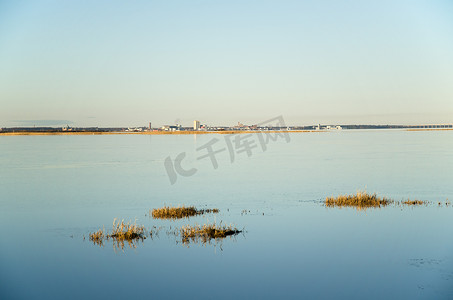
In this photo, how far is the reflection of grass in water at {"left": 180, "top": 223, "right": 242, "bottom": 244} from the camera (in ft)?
68.0

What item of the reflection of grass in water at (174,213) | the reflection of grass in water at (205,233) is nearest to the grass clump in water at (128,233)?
the reflection of grass in water at (205,233)

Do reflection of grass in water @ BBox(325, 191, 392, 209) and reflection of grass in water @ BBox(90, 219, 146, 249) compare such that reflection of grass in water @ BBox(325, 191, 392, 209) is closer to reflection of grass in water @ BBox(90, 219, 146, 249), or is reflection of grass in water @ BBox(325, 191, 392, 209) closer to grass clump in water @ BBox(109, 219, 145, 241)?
grass clump in water @ BBox(109, 219, 145, 241)

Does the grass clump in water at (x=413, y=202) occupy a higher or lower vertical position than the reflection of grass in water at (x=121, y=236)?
higher

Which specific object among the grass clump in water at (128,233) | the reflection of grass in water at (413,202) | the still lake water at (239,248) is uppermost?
the reflection of grass in water at (413,202)

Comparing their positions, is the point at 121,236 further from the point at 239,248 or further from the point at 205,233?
the point at 239,248

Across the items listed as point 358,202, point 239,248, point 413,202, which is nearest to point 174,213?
point 239,248

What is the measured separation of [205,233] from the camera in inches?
835

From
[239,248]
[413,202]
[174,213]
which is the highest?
[413,202]

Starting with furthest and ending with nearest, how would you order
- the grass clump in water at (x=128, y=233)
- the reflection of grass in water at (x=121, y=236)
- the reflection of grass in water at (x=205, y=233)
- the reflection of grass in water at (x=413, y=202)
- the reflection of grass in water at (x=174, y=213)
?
the reflection of grass in water at (x=413, y=202) → the reflection of grass in water at (x=174, y=213) → the grass clump in water at (x=128, y=233) → the reflection of grass in water at (x=205, y=233) → the reflection of grass in water at (x=121, y=236)

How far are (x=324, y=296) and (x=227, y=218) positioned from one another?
446 inches

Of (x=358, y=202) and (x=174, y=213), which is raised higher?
(x=358, y=202)

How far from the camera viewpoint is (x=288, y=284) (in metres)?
15.9

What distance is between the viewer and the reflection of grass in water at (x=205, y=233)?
20719 mm

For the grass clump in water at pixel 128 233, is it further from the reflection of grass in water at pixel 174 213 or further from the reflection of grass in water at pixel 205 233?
the reflection of grass in water at pixel 174 213
